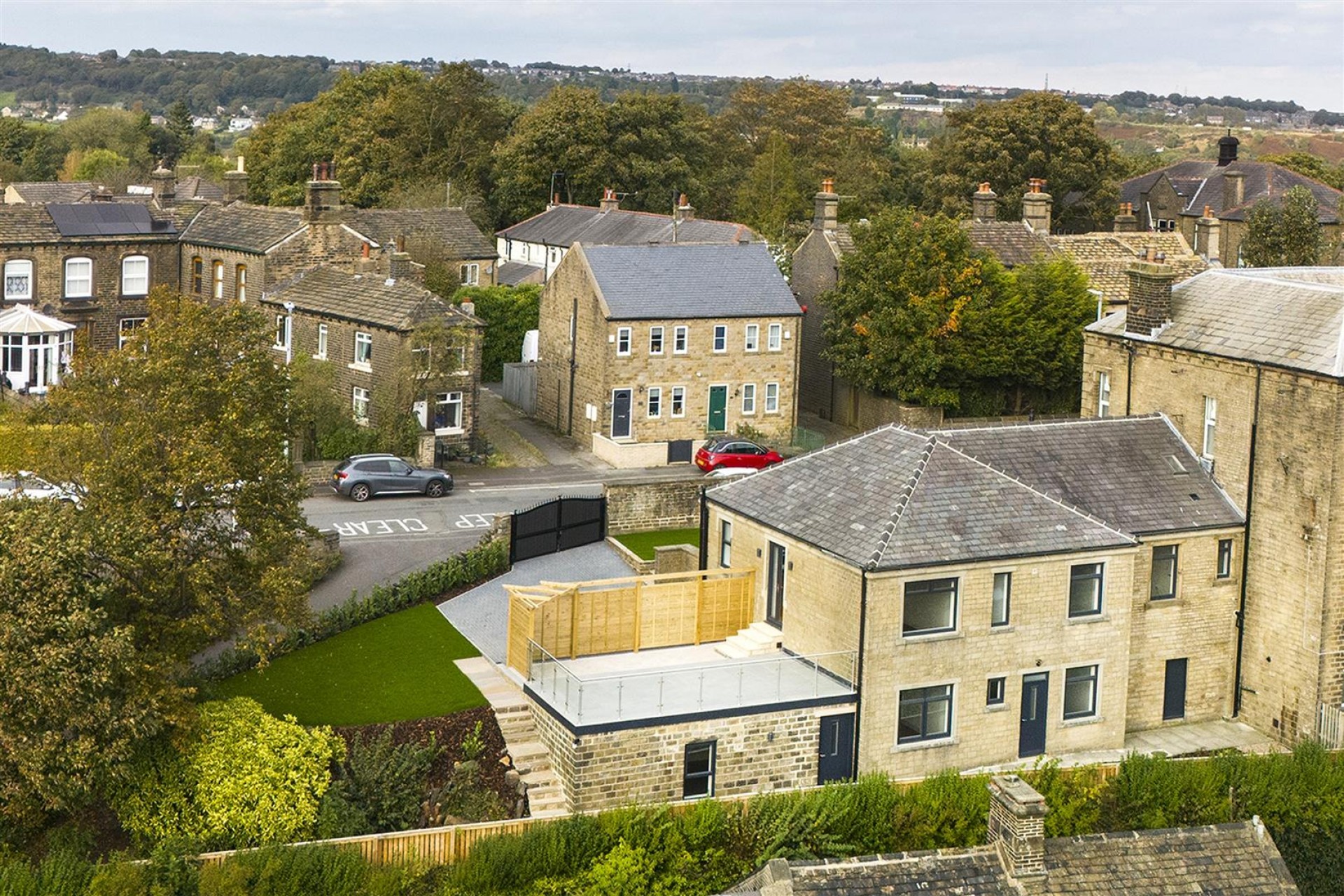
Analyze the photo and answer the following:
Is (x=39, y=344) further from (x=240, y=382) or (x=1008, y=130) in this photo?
(x=1008, y=130)

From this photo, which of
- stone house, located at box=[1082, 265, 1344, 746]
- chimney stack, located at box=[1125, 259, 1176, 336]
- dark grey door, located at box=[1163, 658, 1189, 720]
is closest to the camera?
stone house, located at box=[1082, 265, 1344, 746]

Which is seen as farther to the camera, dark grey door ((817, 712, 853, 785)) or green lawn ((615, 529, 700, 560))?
green lawn ((615, 529, 700, 560))

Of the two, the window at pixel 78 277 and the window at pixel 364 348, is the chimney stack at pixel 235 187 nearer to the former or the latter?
the window at pixel 78 277

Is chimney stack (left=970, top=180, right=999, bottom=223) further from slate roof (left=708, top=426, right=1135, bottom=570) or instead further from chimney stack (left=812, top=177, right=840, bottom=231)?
slate roof (left=708, top=426, right=1135, bottom=570)

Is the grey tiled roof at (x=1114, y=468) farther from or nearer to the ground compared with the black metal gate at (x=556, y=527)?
farther from the ground

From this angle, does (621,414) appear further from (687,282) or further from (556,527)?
(556,527)

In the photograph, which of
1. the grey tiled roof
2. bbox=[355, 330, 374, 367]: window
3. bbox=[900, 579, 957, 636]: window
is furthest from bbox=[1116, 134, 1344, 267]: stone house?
bbox=[900, 579, 957, 636]: window

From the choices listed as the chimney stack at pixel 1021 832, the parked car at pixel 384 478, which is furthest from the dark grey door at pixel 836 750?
the parked car at pixel 384 478
